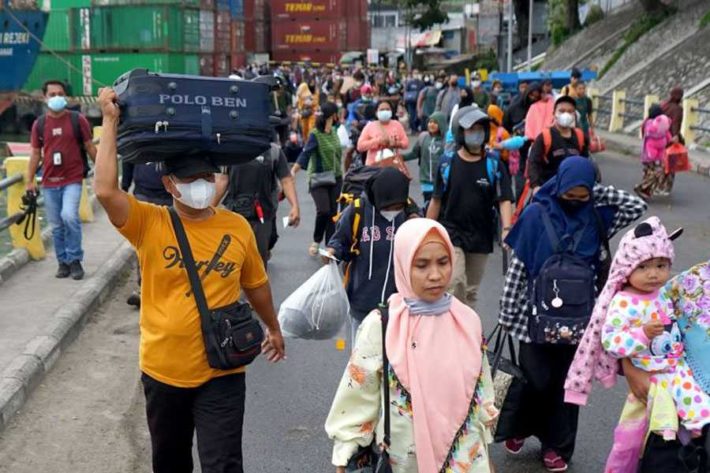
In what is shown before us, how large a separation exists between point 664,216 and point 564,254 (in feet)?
30.3

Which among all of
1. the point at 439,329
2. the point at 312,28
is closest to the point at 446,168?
the point at 439,329

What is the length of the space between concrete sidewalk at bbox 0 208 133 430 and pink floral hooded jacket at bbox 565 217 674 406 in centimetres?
337

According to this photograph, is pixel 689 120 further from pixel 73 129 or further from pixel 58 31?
pixel 58 31

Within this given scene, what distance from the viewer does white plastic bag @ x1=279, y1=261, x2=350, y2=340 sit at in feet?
18.3

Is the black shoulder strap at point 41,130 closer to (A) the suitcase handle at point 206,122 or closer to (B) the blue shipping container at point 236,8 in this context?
(A) the suitcase handle at point 206,122

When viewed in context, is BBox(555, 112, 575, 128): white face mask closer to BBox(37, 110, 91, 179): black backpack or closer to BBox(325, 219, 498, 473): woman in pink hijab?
BBox(37, 110, 91, 179): black backpack

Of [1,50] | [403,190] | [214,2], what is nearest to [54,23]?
[1,50]

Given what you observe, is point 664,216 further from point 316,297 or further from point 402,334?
point 402,334

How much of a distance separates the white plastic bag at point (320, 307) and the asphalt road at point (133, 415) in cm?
65

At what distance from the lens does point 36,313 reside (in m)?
8.21

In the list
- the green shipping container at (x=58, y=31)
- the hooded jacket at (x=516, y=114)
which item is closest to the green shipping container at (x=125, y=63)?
the green shipping container at (x=58, y=31)

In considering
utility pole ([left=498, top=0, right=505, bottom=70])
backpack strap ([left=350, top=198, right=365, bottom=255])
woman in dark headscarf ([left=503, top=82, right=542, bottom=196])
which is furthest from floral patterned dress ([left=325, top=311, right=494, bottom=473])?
utility pole ([left=498, top=0, right=505, bottom=70])

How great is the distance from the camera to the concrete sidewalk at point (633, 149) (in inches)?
724

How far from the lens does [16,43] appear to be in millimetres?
36031
